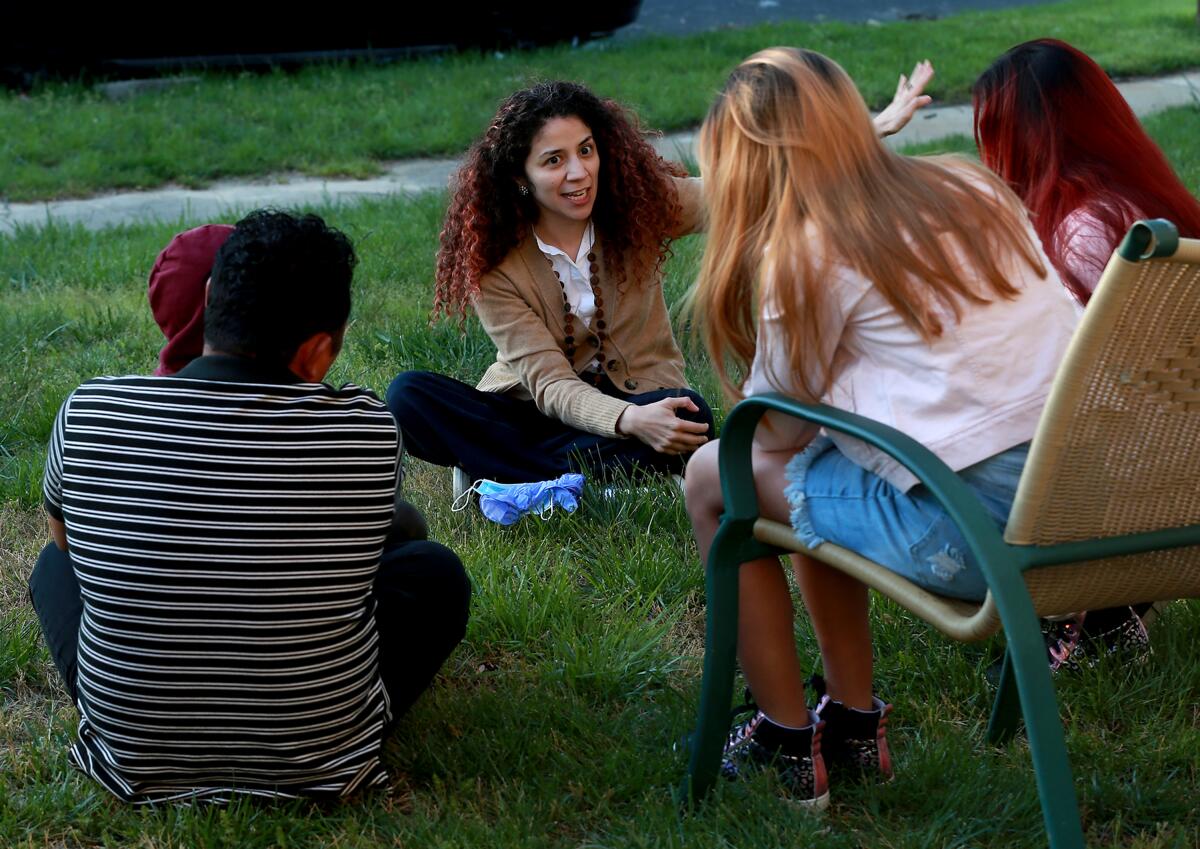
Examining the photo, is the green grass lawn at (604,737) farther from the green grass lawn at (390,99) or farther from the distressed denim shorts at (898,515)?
the green grass lawn at (390,99)

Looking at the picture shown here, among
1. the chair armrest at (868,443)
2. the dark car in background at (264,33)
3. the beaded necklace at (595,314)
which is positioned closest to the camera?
the chair armrest at (868,443)

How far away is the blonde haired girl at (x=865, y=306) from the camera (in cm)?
189

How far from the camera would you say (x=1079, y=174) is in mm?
2588

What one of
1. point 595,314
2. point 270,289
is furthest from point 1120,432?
point 595,314

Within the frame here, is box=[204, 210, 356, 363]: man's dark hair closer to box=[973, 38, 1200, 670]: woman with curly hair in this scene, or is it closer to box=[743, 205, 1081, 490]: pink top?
box=[743, 205, 1081, 490]: pink top

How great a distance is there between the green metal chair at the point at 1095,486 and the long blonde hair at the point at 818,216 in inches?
7.9

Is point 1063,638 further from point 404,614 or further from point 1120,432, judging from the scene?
point 404,614

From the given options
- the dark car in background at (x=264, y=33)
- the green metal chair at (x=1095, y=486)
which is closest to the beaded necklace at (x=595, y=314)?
the green metal chair at (x=1095, y=486)

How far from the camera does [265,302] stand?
208 centimetres

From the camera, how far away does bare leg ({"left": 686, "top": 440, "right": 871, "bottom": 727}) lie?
2.18 metres

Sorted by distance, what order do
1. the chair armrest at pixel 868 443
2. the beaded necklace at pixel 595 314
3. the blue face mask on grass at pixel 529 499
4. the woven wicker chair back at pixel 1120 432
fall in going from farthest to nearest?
the beaded necklace at pixel 595 314, the blue face mask on grass at pixel 529 499, the chair armrest at pixel 868 443, the woven wicker chair back at pixel 1120 432

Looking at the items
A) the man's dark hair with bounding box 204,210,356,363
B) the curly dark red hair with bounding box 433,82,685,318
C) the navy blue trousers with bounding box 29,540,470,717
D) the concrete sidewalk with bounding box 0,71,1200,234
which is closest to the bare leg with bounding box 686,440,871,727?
the navy blue trousers with bounding box 29,540,470,717

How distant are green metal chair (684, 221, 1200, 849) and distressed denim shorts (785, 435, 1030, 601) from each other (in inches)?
1.4

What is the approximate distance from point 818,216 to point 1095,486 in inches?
21.2
